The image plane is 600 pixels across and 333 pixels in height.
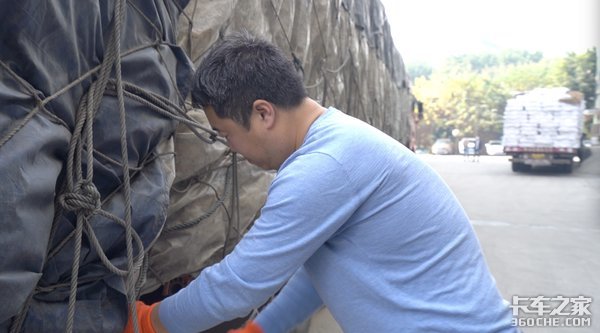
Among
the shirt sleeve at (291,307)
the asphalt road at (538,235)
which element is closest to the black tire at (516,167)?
the asphalt road at (538,235)

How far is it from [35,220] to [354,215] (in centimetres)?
62

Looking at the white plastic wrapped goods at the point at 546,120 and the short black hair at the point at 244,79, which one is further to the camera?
the white plastic wrapped goods at the point at 546,120

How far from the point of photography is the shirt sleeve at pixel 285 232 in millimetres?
1072

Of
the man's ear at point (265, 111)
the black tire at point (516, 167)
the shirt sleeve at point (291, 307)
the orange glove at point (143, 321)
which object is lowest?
the black tire at point (516, 167)

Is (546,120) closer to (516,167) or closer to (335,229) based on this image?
(516,167)

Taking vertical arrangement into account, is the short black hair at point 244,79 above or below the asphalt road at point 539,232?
above

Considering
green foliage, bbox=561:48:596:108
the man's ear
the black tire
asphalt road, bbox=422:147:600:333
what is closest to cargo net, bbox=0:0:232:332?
the man's ear

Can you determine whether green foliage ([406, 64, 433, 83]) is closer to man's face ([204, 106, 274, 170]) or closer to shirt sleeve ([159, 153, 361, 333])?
man's face ([204, 106, 274, 170])

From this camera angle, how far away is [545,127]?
47.4 feet

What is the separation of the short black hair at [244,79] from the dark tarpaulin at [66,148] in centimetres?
24

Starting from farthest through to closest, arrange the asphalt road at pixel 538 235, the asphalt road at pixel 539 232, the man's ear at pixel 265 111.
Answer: the asphalt road at pixel 539 232 → the asphalt road at pixel 538 235 → the man's ear at pixel 265 111

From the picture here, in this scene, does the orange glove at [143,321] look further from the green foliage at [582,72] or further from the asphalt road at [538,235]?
the green foliage at [582,72]

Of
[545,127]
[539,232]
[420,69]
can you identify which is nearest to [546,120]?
[545,127]

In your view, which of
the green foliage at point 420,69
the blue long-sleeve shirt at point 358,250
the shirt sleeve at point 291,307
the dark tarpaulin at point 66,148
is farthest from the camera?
the green foliage at point 420,69
